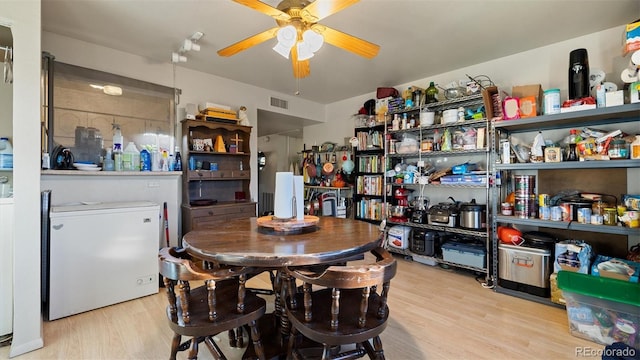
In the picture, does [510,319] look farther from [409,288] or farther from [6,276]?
[6,276]

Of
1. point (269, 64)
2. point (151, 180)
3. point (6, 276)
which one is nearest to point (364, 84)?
point (269, 64)

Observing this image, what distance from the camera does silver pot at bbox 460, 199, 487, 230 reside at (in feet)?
10.4

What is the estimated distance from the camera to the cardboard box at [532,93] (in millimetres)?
2793

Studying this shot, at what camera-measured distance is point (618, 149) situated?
2.28 m

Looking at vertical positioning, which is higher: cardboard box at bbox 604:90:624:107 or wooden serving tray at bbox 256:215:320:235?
cardboard box at bbox 604:90:624:107

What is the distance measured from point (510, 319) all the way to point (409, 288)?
905 mm

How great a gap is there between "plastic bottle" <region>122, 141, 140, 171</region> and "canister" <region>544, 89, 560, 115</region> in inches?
174

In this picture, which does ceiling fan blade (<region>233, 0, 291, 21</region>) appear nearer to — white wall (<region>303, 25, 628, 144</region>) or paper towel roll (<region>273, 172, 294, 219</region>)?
paper towel roll (<region>273, 172, 294, 219</region>)

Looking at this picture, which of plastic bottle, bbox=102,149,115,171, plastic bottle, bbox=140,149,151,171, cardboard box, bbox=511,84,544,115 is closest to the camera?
cardboard box, bbox=511,84,544,115

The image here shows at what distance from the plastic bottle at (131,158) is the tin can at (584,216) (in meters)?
4.60

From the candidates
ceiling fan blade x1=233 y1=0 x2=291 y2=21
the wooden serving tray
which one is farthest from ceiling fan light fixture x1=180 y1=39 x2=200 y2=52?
the wooden serving tray

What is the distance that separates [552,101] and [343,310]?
283cm

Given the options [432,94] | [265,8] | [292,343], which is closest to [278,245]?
[292,343]

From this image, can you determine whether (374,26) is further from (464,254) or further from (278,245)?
(464,254)
